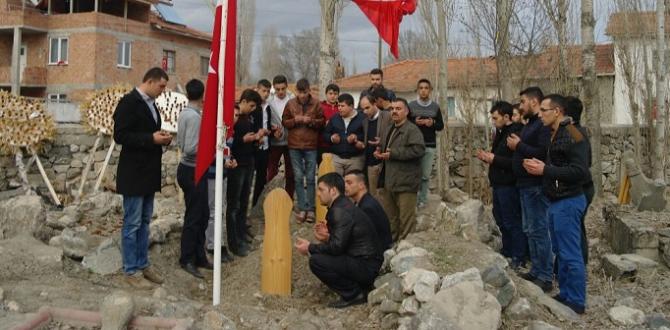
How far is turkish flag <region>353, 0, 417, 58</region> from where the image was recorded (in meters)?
9.83

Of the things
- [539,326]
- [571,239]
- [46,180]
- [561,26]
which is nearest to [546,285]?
[571,239]

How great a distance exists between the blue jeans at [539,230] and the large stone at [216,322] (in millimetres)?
3263

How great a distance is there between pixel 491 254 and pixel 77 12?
3067 centimetres

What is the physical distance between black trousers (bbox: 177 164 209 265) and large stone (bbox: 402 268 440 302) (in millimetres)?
2402

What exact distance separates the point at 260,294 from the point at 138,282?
116 centimetres

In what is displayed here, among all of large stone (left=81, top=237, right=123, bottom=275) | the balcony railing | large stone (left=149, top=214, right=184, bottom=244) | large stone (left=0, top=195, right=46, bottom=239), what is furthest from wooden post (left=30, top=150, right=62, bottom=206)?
the balcony railing

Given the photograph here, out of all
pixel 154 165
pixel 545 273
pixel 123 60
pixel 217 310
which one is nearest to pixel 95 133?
pixel 154 165

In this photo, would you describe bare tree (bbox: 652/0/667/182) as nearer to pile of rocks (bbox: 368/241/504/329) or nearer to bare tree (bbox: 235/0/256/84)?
pile of rocks (bbox: 368/241/504/329)

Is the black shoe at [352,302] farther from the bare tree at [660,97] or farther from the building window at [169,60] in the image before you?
the building window at [169,60]

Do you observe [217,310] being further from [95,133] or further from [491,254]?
[95,133]

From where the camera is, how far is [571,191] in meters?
5.11

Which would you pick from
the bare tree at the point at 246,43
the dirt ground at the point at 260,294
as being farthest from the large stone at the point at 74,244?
the bare tree at the point at 246,43

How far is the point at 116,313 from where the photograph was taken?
4.03 meters

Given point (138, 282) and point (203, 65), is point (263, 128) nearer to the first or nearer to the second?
point (138, 282)
